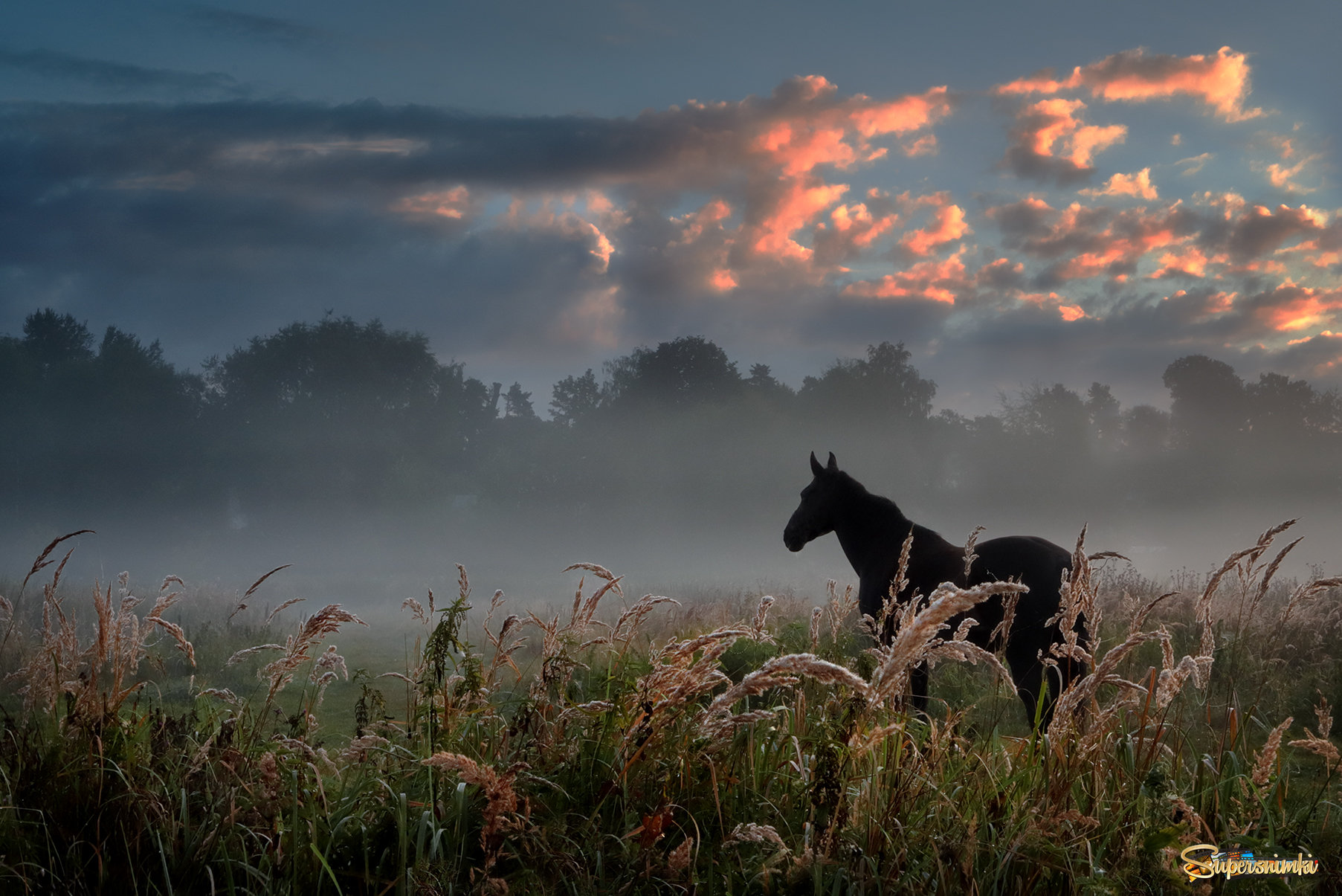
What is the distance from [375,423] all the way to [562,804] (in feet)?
171

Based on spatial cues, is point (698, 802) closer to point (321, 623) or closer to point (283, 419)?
point (321, 623)

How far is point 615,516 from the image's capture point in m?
51.6

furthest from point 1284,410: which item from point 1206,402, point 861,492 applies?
point 861,492

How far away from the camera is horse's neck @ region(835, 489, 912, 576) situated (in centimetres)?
865

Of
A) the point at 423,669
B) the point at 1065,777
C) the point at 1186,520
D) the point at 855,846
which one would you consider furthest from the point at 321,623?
the point at 1186,520

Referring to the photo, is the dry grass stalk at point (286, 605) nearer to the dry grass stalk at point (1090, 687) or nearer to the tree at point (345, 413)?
the dry grass stalk at point (1090, 687)

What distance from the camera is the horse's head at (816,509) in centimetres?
927

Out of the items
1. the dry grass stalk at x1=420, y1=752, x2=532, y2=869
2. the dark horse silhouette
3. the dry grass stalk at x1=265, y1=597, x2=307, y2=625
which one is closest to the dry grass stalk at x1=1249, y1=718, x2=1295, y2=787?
the dark horse silhouette

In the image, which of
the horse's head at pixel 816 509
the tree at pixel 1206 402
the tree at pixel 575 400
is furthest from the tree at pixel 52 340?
the tree at pixel 1206 402

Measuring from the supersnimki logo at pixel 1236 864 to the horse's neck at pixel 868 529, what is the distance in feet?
19.6

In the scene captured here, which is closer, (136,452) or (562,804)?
(562,804)

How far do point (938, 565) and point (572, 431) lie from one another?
46697 mm

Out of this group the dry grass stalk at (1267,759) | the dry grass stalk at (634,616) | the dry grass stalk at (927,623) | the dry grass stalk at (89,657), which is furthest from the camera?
the dry grass stalk at (634,616)

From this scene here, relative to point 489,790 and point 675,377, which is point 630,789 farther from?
point 675,377
